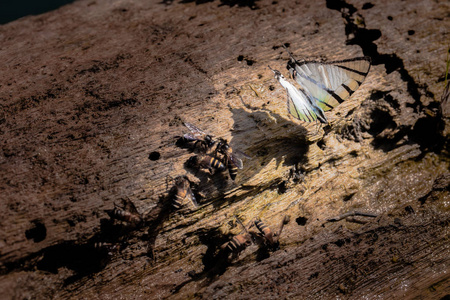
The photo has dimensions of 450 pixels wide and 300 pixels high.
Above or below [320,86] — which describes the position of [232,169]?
below

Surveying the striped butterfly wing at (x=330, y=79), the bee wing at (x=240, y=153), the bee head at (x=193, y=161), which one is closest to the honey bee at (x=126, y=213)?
the bee head at (x=193, y=161)

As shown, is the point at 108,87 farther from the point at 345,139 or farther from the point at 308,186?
the point at 345,139

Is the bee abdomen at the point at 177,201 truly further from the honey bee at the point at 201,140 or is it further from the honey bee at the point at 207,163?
the honey bee at the point at 201,140

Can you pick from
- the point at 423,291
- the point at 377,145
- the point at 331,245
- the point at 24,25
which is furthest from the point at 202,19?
the point at 423,291

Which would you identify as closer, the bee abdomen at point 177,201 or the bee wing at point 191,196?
the bee abdomen at point 177,201

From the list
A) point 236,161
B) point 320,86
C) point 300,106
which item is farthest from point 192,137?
point 320,86

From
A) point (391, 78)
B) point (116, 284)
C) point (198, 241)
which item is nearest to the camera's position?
point (116, 284)

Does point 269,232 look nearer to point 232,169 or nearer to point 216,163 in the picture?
point 232,169
